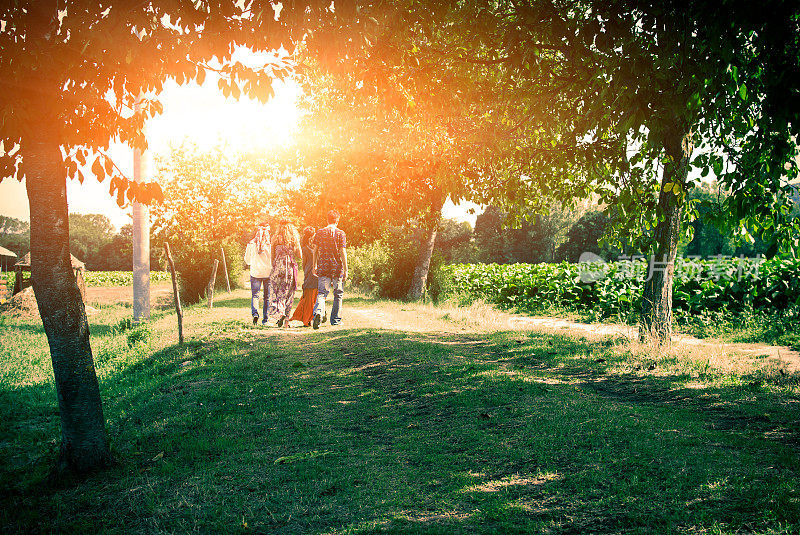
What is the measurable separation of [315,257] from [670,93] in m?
6.90

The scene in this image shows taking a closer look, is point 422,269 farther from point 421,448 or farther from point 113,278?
point 113,278

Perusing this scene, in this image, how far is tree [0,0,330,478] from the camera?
3.56m

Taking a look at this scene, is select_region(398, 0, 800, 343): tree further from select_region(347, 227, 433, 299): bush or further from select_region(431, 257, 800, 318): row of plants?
select_region(347, 227, 433, 299): bush

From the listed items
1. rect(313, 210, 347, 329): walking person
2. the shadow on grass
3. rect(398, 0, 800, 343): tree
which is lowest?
the shadow on grass

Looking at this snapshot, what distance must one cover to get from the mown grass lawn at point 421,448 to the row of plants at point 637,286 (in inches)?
145

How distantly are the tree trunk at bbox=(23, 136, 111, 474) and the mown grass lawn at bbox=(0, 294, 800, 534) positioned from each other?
0.85 ft

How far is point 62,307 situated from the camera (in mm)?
3592

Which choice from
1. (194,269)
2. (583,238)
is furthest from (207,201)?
(583,238)

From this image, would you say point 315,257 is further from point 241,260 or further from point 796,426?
point 241,260

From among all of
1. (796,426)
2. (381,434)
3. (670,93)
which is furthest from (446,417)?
(670,93)

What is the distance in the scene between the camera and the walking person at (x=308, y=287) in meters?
10.1

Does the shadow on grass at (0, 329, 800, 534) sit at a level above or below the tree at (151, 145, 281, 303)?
below

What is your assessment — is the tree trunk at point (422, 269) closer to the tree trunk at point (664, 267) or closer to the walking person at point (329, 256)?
the walking person at point (329, 256)

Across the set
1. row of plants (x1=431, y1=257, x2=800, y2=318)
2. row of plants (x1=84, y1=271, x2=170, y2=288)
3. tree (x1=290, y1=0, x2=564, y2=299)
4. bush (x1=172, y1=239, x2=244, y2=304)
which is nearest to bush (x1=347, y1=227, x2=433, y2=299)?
row of plants (x1=431, y1=257, x2=800, y2=318)
